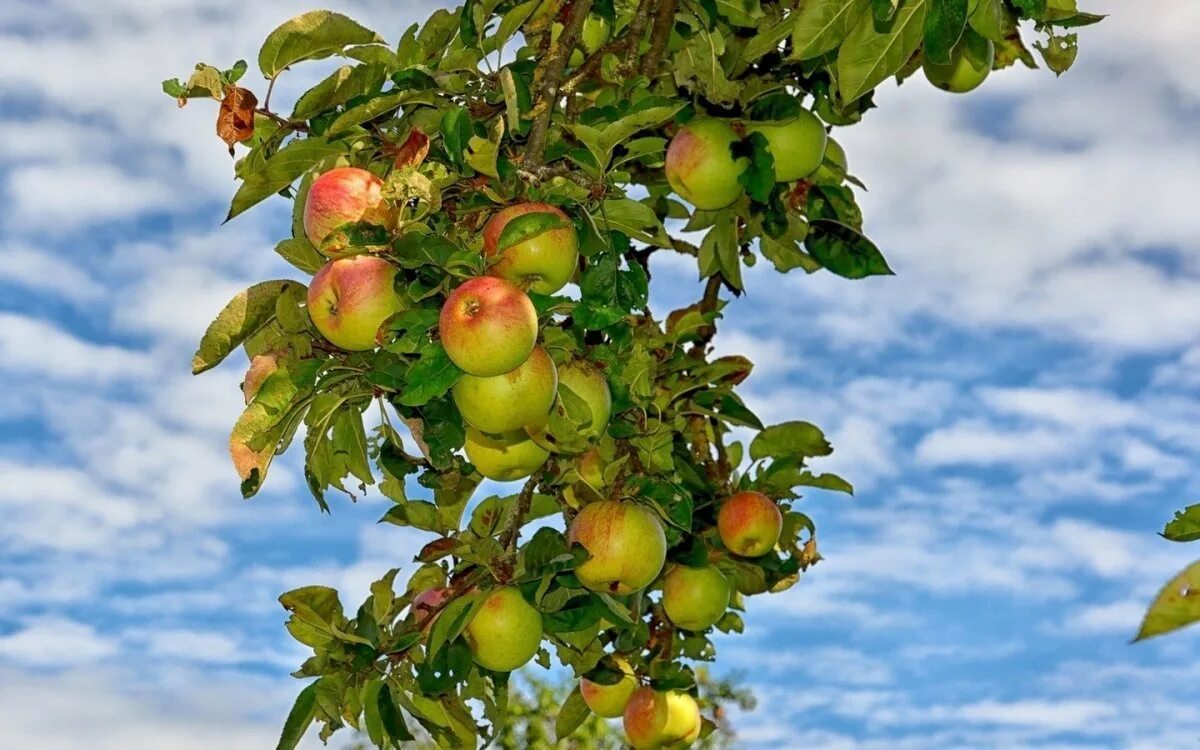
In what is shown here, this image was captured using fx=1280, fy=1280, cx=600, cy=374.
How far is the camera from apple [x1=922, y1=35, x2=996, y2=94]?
4.16m

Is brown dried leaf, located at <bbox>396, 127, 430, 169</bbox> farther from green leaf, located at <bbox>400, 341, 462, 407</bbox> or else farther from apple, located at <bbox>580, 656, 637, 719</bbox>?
apple, located at <bbox>580, 656, 637, 719</bbox>

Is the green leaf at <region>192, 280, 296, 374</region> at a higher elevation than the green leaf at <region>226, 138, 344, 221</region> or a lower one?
lower

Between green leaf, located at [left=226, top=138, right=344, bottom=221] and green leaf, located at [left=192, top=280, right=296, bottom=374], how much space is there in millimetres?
217

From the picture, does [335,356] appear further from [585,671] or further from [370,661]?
[585,671]

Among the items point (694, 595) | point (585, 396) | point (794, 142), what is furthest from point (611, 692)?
Result: point (794, 142)

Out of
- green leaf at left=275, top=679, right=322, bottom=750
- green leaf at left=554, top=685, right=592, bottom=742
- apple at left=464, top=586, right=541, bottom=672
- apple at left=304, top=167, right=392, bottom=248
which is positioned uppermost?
apple at left=304, top=167, right=392, bottom=248

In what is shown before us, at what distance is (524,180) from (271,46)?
0.81m

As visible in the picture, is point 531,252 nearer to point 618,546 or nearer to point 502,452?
point 502,452

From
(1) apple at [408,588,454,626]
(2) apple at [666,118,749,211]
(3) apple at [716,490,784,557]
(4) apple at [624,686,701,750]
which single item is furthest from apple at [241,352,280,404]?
(4) apple at [624,686,701,750]

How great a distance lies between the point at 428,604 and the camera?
3.89m

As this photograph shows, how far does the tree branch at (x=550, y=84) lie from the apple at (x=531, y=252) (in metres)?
0.23

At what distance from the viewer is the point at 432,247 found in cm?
294

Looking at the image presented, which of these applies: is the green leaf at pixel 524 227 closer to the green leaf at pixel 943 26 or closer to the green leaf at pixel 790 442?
the green leaf at pixel 943 26

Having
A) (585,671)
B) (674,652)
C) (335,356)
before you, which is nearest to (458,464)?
(335,356)
